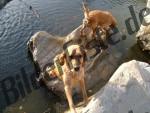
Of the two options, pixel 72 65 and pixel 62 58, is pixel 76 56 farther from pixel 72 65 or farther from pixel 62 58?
pixel 62 58

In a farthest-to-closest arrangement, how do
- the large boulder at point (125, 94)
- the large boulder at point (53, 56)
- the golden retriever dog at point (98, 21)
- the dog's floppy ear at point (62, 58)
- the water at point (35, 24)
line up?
the water at point (35, 24) < the golden retriever dog at point (98, 21) < the large boulder at point (53, 56) < the dog's floppy ear at point (62, 58) < the large boulder at point (125, 94)

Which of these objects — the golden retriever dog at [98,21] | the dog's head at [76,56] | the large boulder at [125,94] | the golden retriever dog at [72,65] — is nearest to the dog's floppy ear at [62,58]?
the golden retriever dog at [72,65]

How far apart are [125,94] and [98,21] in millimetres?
7064

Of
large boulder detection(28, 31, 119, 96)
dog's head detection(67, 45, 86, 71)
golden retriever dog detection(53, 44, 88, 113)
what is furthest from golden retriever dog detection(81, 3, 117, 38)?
dog's head detection(67, 45, 86, 71)

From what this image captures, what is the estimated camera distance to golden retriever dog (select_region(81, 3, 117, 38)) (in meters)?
16.8

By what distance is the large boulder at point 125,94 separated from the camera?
1056cm

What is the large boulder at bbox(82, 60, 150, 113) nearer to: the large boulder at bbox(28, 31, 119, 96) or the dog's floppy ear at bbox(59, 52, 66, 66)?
the dog's floppy ear at bbox(59, 52, 66, 66)

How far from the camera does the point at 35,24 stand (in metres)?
22.2

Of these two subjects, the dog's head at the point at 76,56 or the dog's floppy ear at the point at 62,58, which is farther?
the dog's floppy ear at the point at 62,58

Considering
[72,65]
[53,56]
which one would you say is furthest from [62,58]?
[53,56]

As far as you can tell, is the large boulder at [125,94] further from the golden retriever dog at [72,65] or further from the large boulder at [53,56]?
the large boulder at [53,56]

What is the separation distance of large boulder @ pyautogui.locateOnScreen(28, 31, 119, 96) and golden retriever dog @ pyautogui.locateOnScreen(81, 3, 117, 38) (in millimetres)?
1394

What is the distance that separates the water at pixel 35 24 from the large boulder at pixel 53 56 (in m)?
0.85

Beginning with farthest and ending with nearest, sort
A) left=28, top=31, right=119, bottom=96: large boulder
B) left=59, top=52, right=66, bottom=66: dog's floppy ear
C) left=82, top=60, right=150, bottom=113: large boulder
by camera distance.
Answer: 1. left=28, top=31, right=119, bottom=96: large boulder
2. left=59, top=52, right=66, bottom=66: dog's floppy ear
3. left=82, top=60, right=150, bottom=113: large boulder
